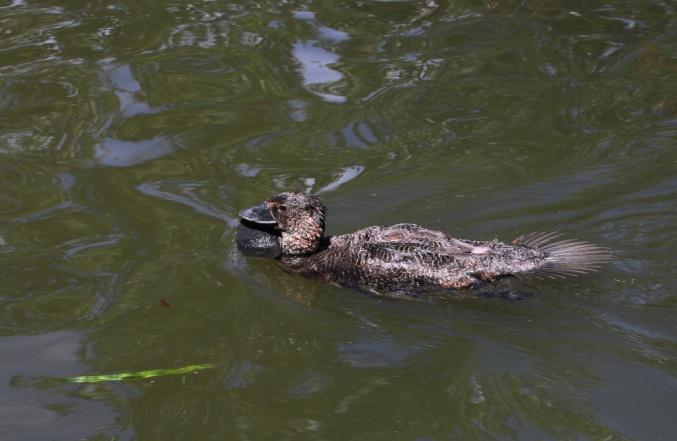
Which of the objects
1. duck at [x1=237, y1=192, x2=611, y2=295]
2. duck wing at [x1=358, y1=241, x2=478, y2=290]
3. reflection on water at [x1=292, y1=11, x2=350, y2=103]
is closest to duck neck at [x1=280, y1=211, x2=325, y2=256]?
duck at [x1=237, y1=192, x2=611, y2=295]

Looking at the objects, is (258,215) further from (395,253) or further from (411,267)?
(411,267)

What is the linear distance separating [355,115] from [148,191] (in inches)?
97.6

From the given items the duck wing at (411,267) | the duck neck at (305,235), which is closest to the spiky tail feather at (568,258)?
the duck wing at (411,267)

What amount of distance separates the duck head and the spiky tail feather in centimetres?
161

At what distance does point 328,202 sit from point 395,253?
155 centimetres

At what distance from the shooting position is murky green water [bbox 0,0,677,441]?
19.0ft

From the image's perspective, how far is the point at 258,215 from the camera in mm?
7762

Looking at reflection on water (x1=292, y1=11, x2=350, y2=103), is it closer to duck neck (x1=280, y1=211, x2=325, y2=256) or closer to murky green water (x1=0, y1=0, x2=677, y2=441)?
murky green water (x1=0, y1=0, x2=677, y2=441)

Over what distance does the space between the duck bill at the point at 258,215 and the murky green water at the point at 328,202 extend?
35cm

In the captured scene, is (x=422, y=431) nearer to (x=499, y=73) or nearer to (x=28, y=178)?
(x=28, y=178)

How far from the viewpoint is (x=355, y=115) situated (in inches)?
397

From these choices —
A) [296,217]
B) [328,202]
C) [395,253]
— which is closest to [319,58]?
[328,202]

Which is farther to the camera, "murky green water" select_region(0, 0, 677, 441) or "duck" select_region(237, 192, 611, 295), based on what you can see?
"duck" select_region(237, 192, 611, 295)

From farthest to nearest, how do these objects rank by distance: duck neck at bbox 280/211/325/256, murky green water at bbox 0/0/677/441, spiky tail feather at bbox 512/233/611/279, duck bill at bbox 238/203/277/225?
1. duck neck at bbox 280/211/325/256
2. duck bill at bbox 238/203/277/225
3. spiky tail feather at bbox 512/233/611/279
4. murky green water at bbox 0/0/677/441
